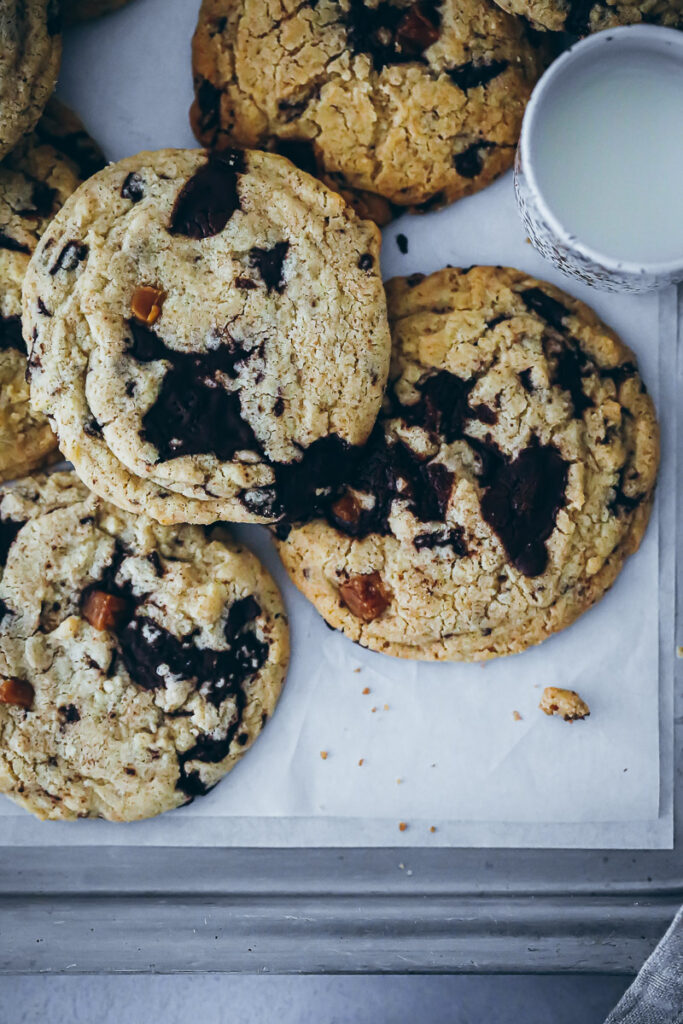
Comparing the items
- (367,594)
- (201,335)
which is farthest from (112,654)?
(201,335)

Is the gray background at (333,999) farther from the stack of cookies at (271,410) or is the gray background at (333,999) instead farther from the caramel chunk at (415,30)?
the caramel chunk at (415,30)

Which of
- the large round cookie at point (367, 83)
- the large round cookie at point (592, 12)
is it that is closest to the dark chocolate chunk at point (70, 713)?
the large round cookie at point (367, 83)

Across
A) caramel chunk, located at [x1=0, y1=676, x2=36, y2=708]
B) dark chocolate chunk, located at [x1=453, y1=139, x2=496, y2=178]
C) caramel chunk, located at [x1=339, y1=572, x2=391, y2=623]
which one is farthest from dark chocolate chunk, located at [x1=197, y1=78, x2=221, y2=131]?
caramel chunk, located at [x1=0, y1=676, x2=36, y2=708]

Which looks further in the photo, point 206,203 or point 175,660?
point 175,660

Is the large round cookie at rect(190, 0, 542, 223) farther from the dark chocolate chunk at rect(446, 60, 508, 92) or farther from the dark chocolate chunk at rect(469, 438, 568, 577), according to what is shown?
the dark chocolate chunk at rect(469, 438, 568, 577)

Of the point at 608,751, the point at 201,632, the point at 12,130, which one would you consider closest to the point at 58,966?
the point at 201,632

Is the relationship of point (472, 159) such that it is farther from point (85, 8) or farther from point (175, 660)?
point (175, 660)

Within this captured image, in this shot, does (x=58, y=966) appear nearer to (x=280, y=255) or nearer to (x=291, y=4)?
(x=280, y=255)
